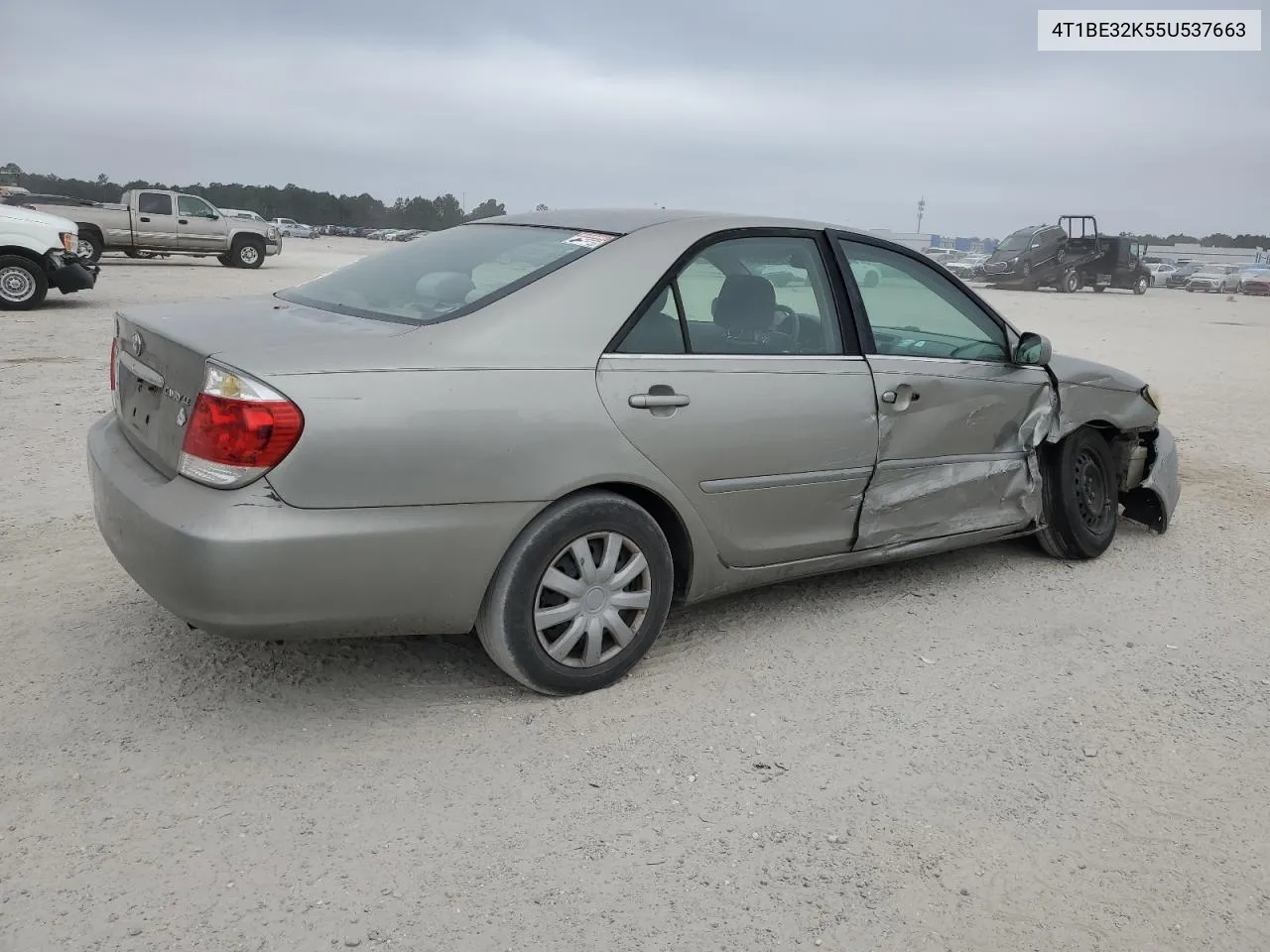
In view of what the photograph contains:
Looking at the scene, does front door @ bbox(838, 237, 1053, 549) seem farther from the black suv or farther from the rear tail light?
the black suv

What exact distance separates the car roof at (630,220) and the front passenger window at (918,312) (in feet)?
0.67

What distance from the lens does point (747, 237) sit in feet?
13.4

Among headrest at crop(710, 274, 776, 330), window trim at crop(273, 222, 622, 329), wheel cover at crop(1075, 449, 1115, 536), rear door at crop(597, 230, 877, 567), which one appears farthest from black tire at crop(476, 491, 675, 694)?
wheel cover at crop(1075, 449, 1115, 536)

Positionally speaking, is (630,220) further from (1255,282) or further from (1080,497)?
(1255,282)

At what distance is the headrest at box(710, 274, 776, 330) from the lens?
3.94 meters

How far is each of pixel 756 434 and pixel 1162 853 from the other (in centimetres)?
175

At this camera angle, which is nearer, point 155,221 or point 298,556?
point 298,556

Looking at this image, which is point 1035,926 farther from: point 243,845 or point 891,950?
point 243,845

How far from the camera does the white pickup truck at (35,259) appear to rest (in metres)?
13.6

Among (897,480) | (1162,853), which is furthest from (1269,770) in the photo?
(897,480)

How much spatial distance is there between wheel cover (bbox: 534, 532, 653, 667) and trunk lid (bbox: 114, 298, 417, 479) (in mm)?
851

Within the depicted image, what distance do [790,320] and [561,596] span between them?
139 centimetres

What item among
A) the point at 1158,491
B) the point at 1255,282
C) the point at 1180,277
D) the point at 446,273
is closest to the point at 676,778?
the point at 446,273

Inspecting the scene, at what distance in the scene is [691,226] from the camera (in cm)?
394
